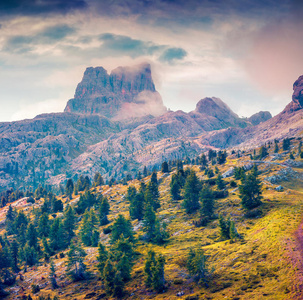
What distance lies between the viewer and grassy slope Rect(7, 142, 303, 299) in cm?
5043

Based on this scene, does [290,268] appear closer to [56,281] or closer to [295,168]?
[56,281]

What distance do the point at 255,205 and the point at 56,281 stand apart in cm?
8674

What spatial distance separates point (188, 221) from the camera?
381 feet

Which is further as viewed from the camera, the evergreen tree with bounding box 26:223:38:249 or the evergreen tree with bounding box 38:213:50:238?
the evergreen tree with bounding box 38:213:50:238

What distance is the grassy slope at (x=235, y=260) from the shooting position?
50428 mm

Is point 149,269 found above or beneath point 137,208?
beneath

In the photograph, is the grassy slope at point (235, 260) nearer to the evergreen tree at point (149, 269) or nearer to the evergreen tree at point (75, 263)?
the evergreen tree at point (149, 269)

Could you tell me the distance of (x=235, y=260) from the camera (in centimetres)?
6431

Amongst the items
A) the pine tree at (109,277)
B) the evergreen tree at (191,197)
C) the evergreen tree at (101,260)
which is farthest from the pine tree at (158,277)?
the evergreen tree at (191,197)

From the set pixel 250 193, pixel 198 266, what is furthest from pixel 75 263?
pixel 250 193

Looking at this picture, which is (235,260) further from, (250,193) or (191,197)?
(191,197)

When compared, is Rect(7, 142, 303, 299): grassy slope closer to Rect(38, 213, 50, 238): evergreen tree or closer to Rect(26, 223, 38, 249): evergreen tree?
Rect(26, 223, 38, 249): evergreen tree

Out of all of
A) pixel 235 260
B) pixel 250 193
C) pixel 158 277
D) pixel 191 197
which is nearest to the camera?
pixel 158 277

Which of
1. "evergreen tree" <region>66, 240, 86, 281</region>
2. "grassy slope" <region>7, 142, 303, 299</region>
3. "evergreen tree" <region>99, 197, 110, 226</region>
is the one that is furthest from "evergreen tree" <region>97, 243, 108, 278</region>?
"evergreen tree" <region>99, 197, 110, 226</region>
